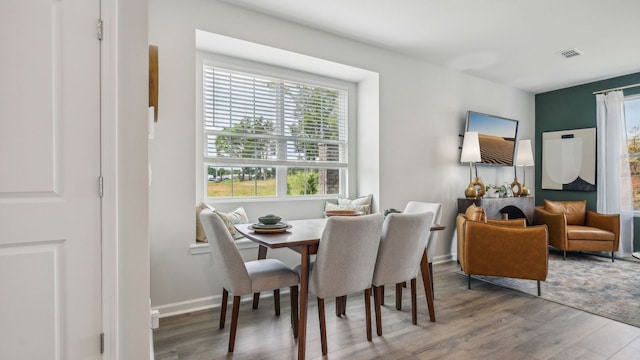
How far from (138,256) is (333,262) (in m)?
1.07

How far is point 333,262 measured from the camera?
2.01m

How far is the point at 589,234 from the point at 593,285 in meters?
1.29

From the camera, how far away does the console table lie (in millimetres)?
4348

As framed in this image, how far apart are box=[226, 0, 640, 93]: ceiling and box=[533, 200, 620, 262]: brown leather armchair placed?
80.7 inches

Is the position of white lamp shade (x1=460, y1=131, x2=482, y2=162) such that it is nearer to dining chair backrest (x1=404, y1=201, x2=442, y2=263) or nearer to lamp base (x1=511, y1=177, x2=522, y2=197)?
lamp base (x1=511, y1=177, x2=522, y2=197)

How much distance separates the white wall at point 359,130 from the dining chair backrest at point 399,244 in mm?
1321

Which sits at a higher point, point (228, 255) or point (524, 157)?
point (524, 157)

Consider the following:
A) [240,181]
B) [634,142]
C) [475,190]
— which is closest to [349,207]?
[240,181]

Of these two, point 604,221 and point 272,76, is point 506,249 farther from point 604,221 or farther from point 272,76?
point 272,76

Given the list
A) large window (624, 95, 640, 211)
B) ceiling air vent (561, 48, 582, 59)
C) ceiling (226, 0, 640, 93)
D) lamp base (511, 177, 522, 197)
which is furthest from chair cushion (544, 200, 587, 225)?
ceiling air vent (561, 48, 582, 59)

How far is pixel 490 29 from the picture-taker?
339 centimetres

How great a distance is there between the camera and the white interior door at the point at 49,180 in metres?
1.35

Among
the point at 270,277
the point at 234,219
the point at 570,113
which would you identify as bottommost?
the point at 270,277

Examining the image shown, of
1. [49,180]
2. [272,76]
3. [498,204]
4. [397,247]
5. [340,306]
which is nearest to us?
[49,180]
